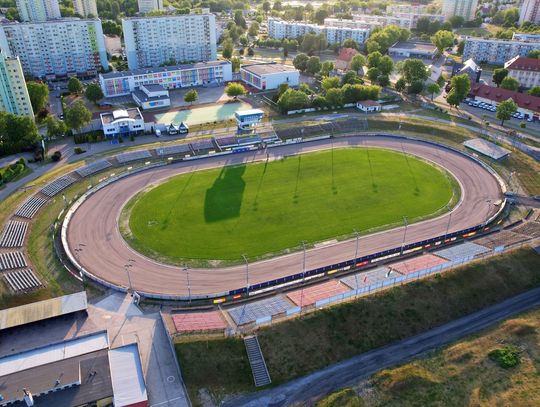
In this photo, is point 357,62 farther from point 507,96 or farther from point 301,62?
point 507,96

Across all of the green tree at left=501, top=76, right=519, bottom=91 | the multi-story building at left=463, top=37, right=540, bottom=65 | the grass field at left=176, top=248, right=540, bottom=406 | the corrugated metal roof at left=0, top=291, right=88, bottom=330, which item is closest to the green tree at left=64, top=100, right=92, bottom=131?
the corrugated metal roof at left=0, top=291, right=88, bottom=330

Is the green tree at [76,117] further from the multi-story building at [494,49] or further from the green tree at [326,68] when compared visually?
the multi-story building at [494,49]

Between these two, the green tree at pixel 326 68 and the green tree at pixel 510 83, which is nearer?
the green tree at pixel 510 83

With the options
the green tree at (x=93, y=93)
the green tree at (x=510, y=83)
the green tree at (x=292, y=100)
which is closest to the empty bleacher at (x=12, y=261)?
the green tree at (x=93, y=93)

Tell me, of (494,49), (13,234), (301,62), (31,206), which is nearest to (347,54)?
(301,62)

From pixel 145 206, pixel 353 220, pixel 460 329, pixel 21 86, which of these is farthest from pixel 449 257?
pixel 21 86

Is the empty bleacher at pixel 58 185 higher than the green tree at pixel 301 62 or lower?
lower

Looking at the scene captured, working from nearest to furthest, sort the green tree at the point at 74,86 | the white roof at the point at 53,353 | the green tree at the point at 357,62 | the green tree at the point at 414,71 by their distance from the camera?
the white roof at the point at 53,353 < the green tree at the point at 74,86 < the green tree at the point at 414,71 < the green tree at the point at 357,62

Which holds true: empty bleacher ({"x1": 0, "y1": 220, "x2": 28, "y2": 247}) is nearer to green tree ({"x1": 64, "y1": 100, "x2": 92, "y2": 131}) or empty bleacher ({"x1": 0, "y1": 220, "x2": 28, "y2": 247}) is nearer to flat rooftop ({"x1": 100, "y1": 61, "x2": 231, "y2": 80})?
green tree ({"x1": 64, "y1": 100, "x2": 92, "y2": 131})
